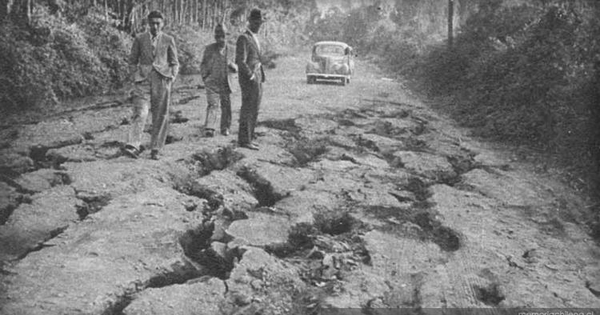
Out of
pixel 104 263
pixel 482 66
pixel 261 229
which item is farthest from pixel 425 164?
pixel 482 66

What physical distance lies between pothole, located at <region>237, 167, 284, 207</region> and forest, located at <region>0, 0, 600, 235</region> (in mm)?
3374

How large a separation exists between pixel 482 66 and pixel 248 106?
6423 millimetres

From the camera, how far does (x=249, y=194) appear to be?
4.74 meters

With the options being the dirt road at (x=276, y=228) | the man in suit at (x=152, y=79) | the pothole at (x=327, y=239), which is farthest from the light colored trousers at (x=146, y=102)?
the pothole at (x=327, y=239)

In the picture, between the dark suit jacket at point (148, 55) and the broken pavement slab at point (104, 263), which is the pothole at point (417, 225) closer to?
the broken pavement slab at point (104, 263)

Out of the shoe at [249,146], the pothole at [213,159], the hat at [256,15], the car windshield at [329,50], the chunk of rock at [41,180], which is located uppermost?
the car windshield at [329,50]

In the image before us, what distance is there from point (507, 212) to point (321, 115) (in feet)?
14.9

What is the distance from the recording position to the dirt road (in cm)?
305

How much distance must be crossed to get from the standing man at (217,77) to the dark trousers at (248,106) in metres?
0.72

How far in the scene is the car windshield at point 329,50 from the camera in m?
15.1

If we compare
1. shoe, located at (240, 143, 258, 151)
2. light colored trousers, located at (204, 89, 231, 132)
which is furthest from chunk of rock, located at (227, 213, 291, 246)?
light colored trousers, located at (204, 89, 231, 132)

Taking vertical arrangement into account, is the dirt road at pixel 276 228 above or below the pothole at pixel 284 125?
below

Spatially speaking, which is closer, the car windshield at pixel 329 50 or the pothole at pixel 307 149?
the pothole at pixel 307 149

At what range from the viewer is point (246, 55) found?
5.80 metres
